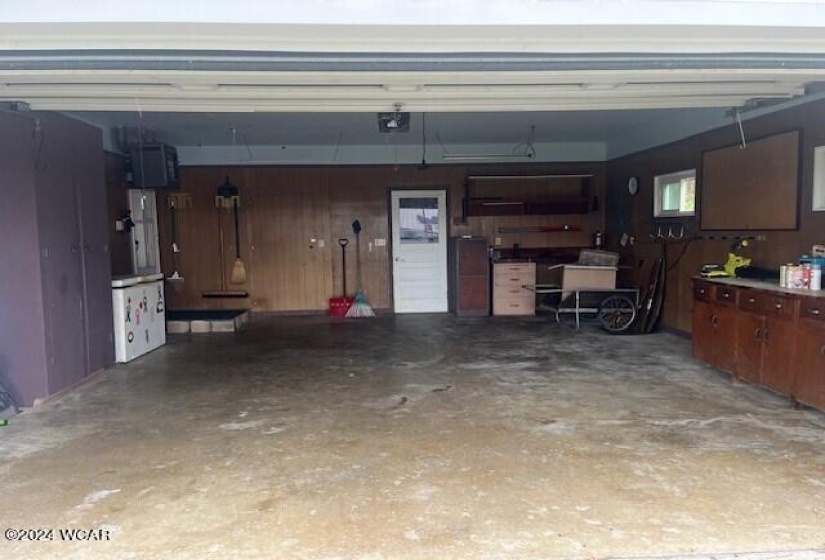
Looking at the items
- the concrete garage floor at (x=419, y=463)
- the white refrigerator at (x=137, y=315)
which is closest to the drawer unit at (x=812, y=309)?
the concrete garage floor at (x=419, y=463)

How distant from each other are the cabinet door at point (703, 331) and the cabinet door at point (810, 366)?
1.11 meters

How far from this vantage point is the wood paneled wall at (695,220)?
15.7 feet

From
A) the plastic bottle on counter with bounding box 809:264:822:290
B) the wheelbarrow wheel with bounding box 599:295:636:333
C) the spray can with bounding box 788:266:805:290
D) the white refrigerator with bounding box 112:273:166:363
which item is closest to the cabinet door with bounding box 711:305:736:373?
the spray can with bounding box 788:266:805:290

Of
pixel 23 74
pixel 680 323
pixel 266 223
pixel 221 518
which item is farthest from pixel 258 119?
pixel 680 323

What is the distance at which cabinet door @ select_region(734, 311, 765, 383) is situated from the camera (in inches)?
176

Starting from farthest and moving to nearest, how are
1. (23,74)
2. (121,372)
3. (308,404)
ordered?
(121,372), (308,404), (23,74)

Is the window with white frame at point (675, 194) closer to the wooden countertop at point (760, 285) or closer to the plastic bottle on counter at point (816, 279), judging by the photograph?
the wooden countertop at point (760, 285)

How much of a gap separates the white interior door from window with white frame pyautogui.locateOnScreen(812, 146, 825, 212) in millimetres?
5213

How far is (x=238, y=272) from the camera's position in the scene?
340 inches

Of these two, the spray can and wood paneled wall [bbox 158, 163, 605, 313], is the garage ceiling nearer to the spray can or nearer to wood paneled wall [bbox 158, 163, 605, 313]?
→ the spray can

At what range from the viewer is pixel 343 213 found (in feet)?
29.4

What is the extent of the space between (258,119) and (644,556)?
233 inches

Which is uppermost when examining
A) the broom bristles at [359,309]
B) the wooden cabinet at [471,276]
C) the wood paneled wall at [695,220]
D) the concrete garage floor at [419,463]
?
the wood paneled wall at [695,220]

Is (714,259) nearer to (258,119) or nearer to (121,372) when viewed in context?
(258,119)
